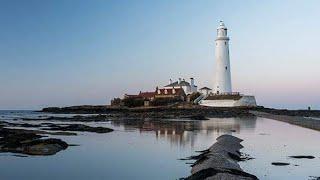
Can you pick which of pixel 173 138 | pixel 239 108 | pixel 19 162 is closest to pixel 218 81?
pixel 239 108

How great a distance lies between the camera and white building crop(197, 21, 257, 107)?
261 ft

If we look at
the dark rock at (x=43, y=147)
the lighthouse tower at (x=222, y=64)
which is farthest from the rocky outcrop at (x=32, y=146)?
the lighthouse tower at (x=222, y=64)

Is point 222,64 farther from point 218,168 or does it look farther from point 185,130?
point 218,168

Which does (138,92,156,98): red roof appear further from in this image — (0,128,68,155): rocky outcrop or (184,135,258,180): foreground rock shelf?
(184,135,258,180): foreground rock shelf

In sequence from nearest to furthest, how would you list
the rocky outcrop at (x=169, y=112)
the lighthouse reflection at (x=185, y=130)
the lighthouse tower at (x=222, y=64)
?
the lighthouse reflection at (x=185, y=130) → the rocky outcrop at (x=169, y=112) → the lighthouse tower at (x=222, y=64)

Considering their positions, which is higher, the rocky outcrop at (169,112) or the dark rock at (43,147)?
the rocky outcrop at (169,112)

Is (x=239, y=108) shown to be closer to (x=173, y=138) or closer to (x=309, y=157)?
(x=173, y=138)

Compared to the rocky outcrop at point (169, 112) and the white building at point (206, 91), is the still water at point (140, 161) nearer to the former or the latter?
the rocky outcrop at point (169, 112)

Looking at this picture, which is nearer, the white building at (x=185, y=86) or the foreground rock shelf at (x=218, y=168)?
the foreground rock shelf at (x=218, y=168)

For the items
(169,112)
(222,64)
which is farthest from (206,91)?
(169,112)

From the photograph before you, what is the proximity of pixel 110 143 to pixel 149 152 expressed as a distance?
532 centimetres

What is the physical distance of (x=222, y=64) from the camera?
79.8 meters

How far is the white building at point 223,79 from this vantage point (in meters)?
79.7

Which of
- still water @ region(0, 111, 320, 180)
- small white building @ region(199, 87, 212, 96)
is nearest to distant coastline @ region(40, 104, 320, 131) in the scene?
small white building @ region(199, 87, 212, 96)
